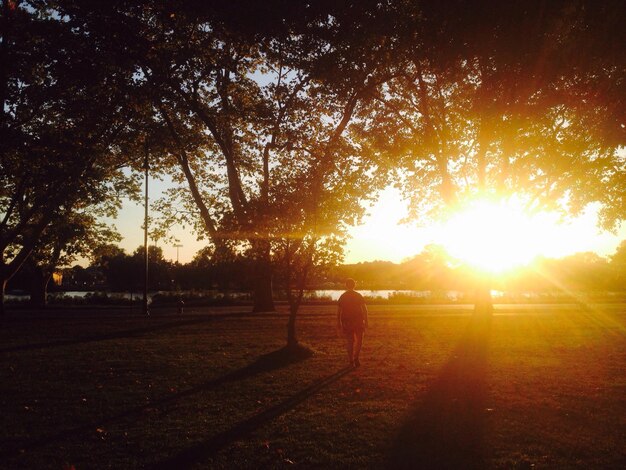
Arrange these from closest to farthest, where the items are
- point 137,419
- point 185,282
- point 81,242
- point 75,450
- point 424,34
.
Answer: point 75,450 → point 137,419 → point 424,34 → point 81,242 → point 185,282

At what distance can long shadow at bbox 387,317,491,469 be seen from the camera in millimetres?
5059

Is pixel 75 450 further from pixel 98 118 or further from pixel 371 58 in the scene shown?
pixel 98 118

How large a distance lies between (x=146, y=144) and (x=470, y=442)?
54.9 ft

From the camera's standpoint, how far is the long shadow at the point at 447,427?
5.06 m

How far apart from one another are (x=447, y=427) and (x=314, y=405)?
205 centimetres

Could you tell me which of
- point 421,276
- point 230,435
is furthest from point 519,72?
point 421,276

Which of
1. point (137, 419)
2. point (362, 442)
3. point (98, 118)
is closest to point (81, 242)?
point (98, 118)

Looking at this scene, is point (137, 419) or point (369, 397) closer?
point (137, 419)

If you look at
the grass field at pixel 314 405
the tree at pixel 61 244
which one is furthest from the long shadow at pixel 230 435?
the tree at pixel 61 244

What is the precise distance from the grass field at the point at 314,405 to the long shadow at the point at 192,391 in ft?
0.12

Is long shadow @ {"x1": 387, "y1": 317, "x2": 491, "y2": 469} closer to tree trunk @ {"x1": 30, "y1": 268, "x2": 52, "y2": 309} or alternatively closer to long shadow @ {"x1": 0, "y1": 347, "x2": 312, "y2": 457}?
long shadow @ {"x1": 0, "y1": 347, "x2": 312, "y2": 457}

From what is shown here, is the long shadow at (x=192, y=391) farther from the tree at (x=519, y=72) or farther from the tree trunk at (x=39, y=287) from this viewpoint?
the tree trunk at (x=39, y=287)

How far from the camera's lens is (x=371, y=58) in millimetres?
13062

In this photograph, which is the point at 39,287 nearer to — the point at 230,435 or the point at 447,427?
the point at 230,435
